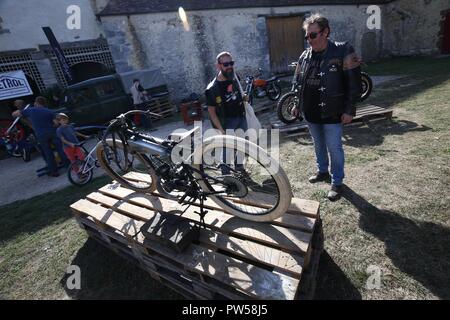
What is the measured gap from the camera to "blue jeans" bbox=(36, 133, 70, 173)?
19.1 ft

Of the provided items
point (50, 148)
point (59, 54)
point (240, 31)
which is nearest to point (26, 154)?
point (50, 148)

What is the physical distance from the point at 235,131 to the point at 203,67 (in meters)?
10.3

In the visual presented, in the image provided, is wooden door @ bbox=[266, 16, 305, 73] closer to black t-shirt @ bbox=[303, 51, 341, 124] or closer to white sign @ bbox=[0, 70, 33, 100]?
white sign @ bbox=[0, 70, 33, 100]

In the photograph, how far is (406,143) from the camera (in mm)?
4395

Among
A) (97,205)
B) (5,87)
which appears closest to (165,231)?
(97,205)

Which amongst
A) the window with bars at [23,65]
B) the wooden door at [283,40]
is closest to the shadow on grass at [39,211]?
the window with bars at [23,65]

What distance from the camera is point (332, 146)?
3.08 metres

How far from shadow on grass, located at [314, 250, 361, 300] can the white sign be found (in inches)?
550

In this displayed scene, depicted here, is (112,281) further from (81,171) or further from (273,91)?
(273,91)

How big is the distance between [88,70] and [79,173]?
10999mm

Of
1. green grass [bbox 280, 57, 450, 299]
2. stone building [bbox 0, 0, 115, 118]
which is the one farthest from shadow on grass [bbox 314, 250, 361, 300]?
stone building [bbox 0, 0, 115, 118]

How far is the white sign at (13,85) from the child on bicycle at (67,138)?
8418 mm

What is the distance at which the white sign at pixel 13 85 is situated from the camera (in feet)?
36.0

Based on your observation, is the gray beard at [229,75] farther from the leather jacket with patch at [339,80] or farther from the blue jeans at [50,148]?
the blue jeans at [50,148]
